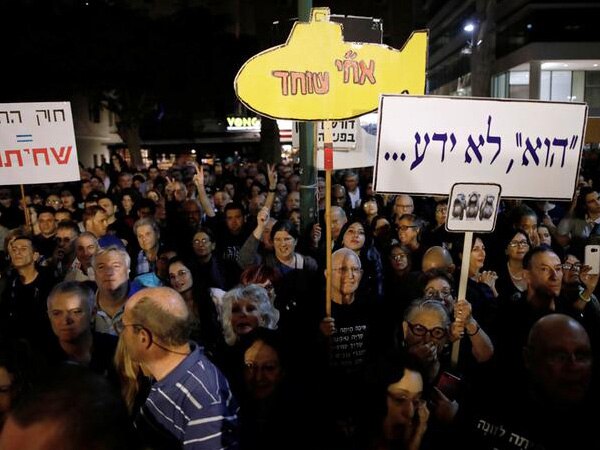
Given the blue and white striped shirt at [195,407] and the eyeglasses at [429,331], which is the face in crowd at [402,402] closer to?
the eyeglasses at [429,331]

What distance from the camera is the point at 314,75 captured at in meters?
4.02

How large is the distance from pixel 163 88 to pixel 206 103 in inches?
165

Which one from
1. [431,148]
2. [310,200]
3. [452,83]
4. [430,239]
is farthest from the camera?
[452,83]

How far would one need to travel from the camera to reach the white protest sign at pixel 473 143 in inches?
137

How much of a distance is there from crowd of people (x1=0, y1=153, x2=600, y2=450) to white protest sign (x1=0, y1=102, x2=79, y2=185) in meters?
0.73

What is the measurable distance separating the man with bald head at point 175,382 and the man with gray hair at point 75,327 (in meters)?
0.82

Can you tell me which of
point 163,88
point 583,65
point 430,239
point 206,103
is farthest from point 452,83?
point 430,239

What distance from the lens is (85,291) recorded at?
3535mm

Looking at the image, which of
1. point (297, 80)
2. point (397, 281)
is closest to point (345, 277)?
point (397, 281)

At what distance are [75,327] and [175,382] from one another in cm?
119

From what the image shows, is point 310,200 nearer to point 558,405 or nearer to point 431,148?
point 431,148

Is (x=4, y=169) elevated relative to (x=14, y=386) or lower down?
elevated

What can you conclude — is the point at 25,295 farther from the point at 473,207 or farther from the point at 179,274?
the point at 473,207

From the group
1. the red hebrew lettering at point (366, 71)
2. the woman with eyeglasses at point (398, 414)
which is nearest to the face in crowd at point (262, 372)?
the woman with eyeglasses at point (398, 414)
